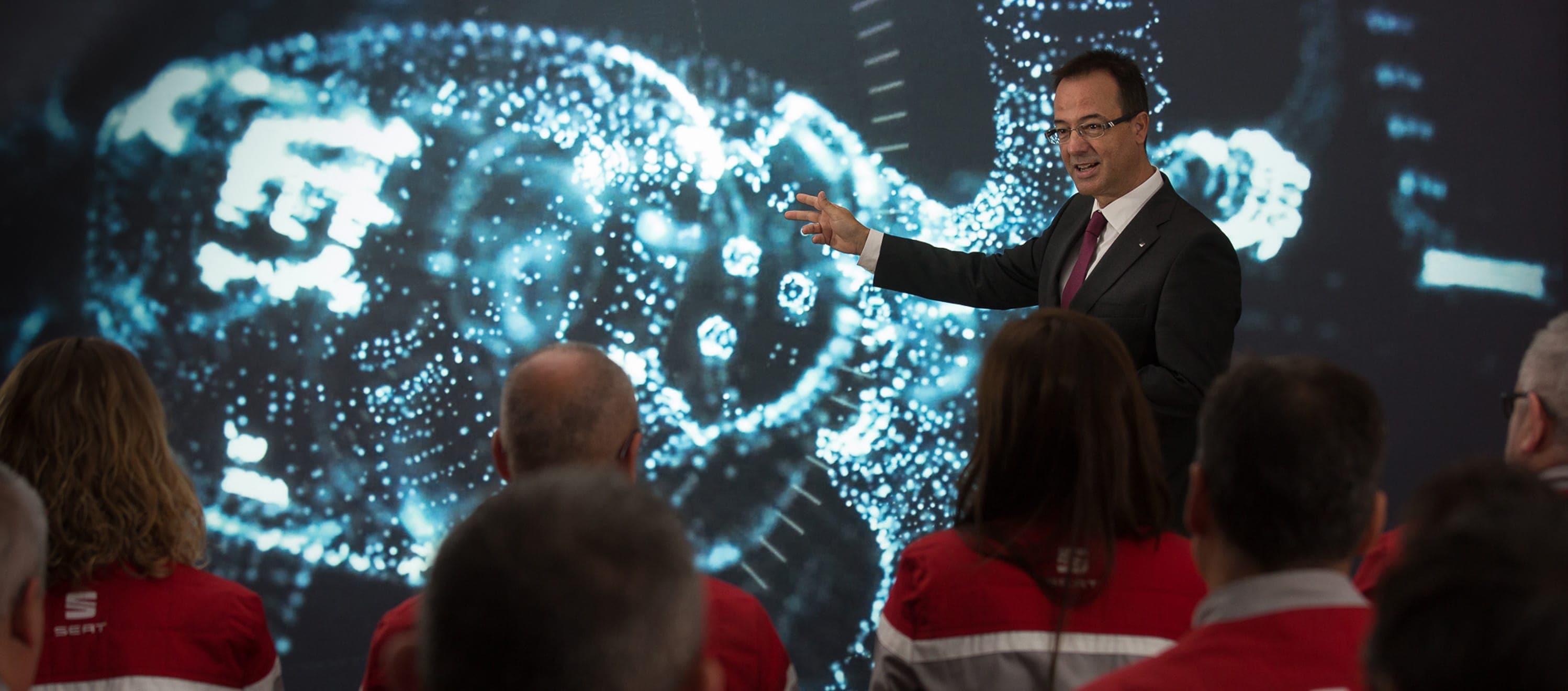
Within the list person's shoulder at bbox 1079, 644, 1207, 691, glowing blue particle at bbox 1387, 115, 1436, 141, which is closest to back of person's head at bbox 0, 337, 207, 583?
person's shoulder at bbox 1079, 644, 1207, 691

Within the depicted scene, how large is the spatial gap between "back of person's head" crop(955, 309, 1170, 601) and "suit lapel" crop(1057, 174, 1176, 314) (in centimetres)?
94

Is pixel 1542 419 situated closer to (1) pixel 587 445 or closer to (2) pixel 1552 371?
(2) pixel 1552 371

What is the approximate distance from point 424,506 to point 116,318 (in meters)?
0.91

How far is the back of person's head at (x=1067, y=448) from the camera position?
1.43 m

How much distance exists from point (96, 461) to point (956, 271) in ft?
6.00

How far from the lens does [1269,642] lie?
41.0 inches

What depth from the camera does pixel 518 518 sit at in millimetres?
694

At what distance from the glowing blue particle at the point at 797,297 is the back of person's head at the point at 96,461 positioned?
1.68 metres

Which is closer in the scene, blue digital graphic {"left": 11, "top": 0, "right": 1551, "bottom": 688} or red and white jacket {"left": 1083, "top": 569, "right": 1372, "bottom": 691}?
red and white jacket {"left": 1083, "top": 569, "right": 1372, "bottom": 691}

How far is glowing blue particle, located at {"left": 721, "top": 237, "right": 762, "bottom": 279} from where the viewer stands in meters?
3.03

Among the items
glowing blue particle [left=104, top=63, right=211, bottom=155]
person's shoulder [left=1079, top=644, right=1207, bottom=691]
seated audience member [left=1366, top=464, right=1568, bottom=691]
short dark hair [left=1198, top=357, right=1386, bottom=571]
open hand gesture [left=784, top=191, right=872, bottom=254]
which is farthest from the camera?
glowing blue particle [left=104, top=63, right=211, bottom=155]

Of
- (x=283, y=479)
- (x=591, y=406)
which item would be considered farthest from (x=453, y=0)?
(x=591, y=406)

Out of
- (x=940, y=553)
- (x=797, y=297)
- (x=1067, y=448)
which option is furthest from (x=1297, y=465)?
(x=797, y=297)

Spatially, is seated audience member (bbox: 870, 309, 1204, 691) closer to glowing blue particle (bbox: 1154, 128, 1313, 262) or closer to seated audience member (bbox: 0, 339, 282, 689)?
seated audience member (bbox: 0, 339, 282, 689)
